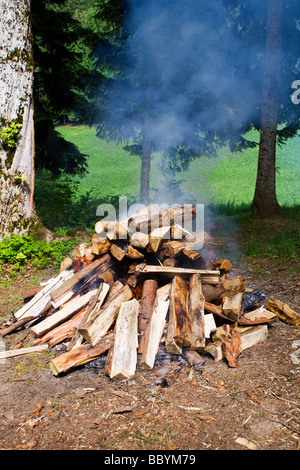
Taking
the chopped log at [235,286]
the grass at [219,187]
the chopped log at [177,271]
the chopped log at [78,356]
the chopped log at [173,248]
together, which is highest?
the grass at [219,187]

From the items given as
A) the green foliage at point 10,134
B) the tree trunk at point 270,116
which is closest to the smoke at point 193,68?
the tree trunk at point 270,116

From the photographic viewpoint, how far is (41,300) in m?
4.52

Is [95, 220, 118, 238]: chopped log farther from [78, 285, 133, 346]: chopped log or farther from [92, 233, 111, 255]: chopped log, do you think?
[78, 285, 133, 346]: chopped log

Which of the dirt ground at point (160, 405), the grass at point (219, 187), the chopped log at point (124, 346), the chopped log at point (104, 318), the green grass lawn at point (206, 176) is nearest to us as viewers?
the dirt ground at point (160, 405)

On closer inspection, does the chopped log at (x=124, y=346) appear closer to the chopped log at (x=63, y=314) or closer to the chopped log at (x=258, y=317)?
the chopped log at (x=63, y=314)

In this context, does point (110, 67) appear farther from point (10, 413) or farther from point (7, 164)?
point (10, 413)

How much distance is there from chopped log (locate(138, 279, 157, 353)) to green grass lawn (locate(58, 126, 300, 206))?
7567mm

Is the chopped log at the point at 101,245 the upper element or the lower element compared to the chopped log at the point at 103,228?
lower

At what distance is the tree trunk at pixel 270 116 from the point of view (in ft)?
25.2

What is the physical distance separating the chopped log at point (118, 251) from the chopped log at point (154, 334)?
2.57 ft

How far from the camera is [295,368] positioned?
10.7 ft

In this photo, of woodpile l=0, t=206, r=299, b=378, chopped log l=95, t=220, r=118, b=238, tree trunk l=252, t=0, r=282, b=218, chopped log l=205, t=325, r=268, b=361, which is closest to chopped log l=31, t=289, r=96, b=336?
woodpile l=0, t=206, r=299, b=378

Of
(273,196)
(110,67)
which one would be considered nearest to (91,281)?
(273,196)

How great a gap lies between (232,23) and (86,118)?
4382mm
